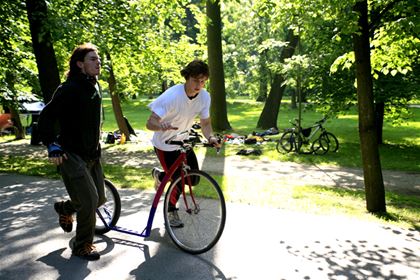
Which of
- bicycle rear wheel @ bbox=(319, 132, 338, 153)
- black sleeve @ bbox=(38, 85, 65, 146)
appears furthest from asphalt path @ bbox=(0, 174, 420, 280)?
bicycle rear wheel @ bbox=(319, 132, 338, 153)

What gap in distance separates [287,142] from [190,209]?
1147 centimetres

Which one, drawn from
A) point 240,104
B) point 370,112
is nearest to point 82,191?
point 370,112

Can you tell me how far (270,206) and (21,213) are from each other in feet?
11.6

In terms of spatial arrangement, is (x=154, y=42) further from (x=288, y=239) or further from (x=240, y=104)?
(x=240, y=104)

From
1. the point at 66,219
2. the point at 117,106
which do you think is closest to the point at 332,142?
the point at 117,106

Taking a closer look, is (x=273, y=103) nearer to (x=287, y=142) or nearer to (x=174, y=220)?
(x=287, y=142)

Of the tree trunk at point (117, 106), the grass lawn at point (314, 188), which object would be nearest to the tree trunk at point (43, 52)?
the grass lawn at point (314, 188)

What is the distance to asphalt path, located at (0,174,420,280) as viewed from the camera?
3959 millimetres

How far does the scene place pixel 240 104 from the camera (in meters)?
50.6

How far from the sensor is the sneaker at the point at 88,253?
4180mm

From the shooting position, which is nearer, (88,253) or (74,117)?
(74,117)

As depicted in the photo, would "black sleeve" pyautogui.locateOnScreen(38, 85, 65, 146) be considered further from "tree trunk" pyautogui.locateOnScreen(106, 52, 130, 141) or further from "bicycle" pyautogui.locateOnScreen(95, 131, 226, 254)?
"tree trunk" pyautogui.locateOnScreen(106, 52, 130, 141)

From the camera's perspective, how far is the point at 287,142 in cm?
1582

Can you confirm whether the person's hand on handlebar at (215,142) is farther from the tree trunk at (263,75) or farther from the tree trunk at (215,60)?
the tree trunk at (263,75)
